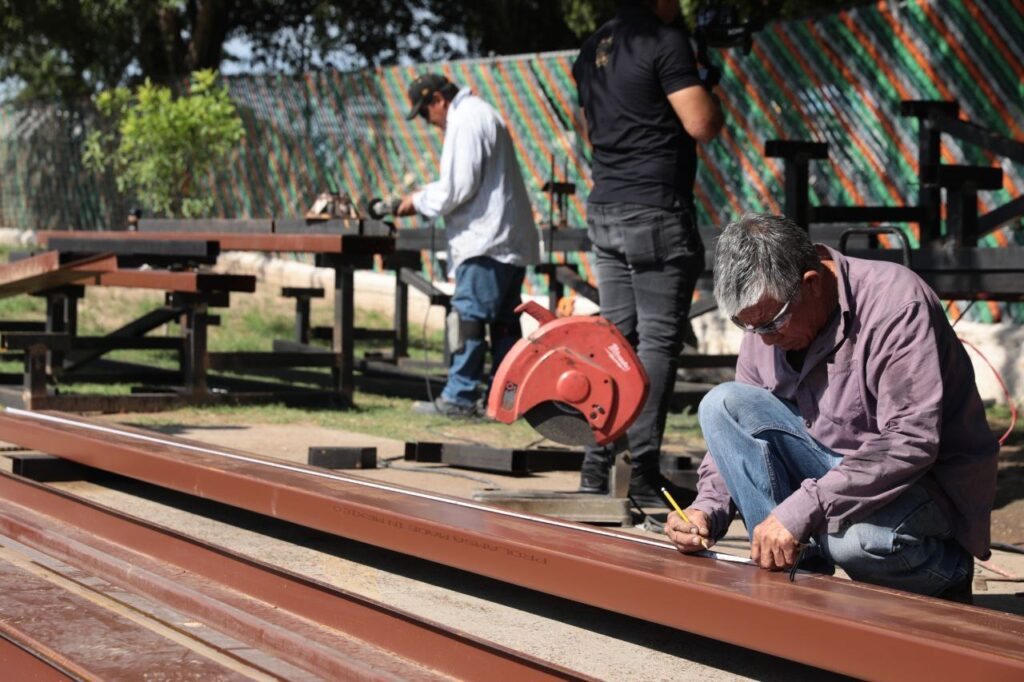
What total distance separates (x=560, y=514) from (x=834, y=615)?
2.43 metres

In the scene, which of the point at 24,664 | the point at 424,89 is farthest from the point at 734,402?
the point at 424,89

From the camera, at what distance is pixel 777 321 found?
3.33 metres

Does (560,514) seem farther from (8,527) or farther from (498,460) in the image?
(8,527)

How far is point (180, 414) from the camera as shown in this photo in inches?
333

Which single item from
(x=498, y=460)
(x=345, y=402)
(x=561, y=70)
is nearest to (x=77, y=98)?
(x=561, y=70)

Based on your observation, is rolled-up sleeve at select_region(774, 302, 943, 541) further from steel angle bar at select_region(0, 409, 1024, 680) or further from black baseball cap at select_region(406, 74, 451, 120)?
black baseball cap at select_region(406, 74, 451, 120)

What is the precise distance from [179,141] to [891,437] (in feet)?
43.8

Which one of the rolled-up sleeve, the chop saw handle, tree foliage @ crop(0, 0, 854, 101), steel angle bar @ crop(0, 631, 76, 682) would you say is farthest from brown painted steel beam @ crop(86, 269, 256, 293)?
tree foliage @ crop(0, 0, 854, 101)

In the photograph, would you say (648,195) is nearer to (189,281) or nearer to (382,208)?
(189,281)

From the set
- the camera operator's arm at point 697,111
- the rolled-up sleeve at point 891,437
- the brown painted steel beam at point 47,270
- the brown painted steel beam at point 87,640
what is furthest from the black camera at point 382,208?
the rolled-up sleeve at point 891,437

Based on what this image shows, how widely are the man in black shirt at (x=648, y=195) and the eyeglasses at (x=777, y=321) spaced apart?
81.7 inches

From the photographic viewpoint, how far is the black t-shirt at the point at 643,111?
5.50 meters

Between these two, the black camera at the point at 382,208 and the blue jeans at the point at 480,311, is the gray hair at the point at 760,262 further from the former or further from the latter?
the black camera at the point at 382,208

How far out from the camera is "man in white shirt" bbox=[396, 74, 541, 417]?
832 centimetres
